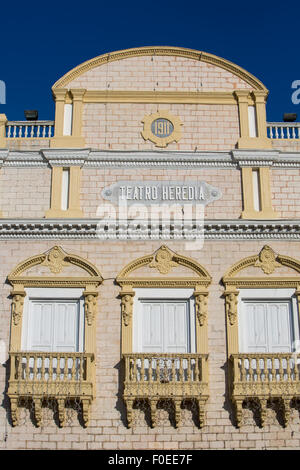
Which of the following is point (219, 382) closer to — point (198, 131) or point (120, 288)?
point (120, 288)

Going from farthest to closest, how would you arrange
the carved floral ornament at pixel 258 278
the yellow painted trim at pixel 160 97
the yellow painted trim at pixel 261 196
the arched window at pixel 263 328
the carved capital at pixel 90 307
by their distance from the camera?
the yellow painted trim at pixel 160 97, the yellow painted trim at pixel 261 196, the carved floral ornament at pixel 258 278, the carved capital at pixel 90 307, the arched window at pixel 263 328

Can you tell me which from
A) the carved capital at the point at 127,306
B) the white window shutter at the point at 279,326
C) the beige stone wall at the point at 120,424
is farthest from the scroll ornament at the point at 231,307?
the carved capital at the point at 127,306

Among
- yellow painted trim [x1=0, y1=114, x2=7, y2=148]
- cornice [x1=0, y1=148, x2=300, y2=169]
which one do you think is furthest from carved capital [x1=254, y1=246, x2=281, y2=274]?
yellow painted trim [x1=0, y1=114, x2=7, y2=148]

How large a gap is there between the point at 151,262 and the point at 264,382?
4867 mm

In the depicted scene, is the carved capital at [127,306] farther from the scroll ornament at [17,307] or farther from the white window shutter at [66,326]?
the scroll ornament at [17,307]

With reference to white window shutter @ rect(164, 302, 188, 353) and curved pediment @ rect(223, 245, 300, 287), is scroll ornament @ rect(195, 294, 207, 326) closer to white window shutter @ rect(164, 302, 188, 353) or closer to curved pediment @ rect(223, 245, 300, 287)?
white window shutter @ rect(164, 302, 188, 353)

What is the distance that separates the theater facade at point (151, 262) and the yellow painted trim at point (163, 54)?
1.9 inches

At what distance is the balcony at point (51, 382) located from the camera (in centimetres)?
2031

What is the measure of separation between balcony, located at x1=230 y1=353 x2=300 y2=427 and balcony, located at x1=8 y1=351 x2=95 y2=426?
13.3ft

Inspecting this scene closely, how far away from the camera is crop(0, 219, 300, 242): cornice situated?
2245cm

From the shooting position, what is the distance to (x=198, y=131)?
24234mm

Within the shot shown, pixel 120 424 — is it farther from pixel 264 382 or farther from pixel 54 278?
pixel 54 278

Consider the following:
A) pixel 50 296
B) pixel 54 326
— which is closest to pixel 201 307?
pixel 54 326
